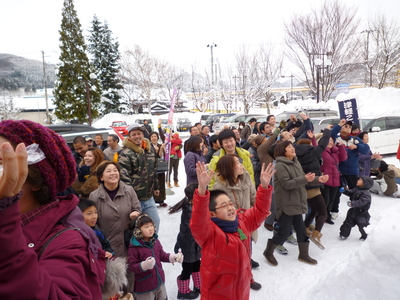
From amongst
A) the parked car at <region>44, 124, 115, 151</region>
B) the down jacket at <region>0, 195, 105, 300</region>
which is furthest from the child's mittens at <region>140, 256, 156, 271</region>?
the parked car at <region>44, 124, 115, 151</region>

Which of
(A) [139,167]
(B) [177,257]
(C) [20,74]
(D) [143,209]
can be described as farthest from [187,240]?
(C) [20,74]

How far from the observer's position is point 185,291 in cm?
349

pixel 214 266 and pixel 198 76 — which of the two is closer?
pixel 214 266

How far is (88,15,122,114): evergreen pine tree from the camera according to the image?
3716 centimetres

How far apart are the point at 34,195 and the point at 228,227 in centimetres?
162

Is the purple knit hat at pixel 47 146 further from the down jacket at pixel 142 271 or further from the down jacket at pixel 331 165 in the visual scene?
the down jacket at pixel 331 165

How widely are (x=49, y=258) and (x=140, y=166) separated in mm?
3029

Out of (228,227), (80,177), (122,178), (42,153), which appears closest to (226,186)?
(228,227)

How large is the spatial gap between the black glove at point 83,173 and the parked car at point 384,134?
11669 mm

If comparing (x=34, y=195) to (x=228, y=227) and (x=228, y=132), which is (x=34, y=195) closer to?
(x=228, y=227)

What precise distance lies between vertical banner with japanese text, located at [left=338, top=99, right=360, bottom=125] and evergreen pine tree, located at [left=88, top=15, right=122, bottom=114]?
34111 millimetres

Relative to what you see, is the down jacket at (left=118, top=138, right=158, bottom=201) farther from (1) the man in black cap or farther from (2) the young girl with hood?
(1) the man in black cap

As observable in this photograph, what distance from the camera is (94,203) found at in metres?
3.01

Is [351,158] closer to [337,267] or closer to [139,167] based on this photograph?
[337,267]
